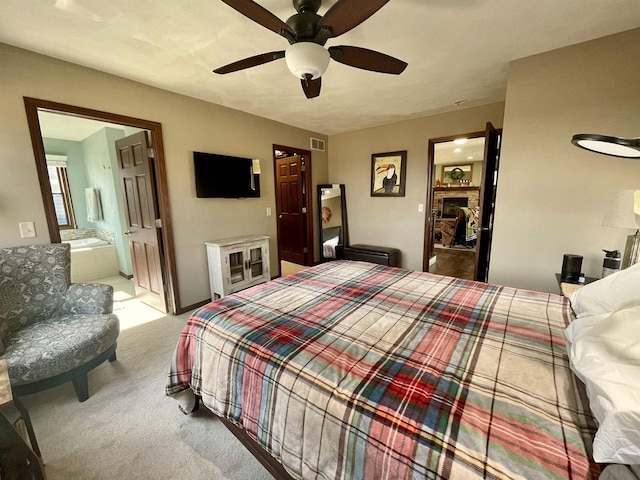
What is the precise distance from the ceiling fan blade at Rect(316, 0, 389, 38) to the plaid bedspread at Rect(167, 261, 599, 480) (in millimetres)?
1516

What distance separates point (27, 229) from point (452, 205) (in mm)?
8466

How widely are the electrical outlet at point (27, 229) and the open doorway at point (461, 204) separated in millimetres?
4026

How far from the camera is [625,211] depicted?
1.67 metres

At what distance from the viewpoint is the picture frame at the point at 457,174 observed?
7512 mm

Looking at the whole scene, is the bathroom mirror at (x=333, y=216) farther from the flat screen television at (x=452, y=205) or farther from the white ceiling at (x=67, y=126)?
the flat screen television at (x=452, y=205)

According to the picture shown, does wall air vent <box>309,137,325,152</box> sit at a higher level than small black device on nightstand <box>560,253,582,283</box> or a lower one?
higher

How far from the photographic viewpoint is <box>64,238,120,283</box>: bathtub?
156 inches

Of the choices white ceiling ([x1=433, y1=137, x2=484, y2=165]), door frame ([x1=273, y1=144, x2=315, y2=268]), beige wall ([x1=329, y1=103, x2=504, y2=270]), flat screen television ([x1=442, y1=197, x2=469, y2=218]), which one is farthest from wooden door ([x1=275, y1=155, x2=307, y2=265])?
flat screen television ([x1=442, y1=197, x2=469, y2=218])

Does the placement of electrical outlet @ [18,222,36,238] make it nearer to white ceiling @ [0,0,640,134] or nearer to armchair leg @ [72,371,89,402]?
armchair leg @ [72,371,89,402]

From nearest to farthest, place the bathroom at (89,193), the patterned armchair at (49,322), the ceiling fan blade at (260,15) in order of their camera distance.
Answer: the ceiling fan blade at (260,15)
the patterned armchair at (49,322)
the bathroom at (89,193)

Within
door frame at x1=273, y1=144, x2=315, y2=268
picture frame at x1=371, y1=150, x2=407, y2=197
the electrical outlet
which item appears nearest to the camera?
the electrical outlet

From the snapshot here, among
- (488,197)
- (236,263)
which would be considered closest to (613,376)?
(488,197)

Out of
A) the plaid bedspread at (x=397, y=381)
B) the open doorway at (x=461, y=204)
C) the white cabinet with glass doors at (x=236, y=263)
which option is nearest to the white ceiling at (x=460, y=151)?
the open doorway at (x=461, y=204)

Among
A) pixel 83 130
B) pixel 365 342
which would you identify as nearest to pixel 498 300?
pixel 365 342
